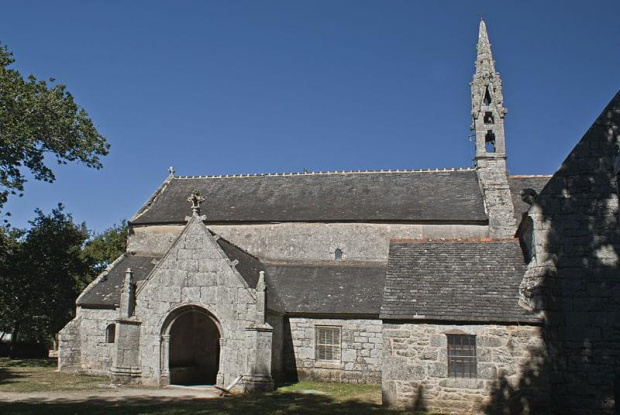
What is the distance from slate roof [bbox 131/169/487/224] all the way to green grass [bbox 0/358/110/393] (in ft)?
27.8

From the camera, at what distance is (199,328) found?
2325cm

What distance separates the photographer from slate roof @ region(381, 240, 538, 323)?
49.9 feet

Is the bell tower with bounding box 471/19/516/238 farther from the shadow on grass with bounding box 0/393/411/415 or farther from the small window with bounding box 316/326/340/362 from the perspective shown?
the shadow on grass with bounding box 0/393/411/415

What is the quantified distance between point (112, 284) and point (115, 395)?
9313 mm

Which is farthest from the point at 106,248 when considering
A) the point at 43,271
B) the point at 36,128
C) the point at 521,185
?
the point at 521,185

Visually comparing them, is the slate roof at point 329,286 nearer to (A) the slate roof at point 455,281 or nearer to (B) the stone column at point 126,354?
(A) the slate roof at point 455,281

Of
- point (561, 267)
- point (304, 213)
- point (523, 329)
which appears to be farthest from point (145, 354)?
point (561, 267)

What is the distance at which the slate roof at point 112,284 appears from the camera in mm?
24880

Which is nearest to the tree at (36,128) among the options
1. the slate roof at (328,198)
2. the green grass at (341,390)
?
the slate roof at (328,198)

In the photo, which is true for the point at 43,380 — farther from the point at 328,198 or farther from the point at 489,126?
the point at 489,126

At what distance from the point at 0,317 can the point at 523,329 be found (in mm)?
36715

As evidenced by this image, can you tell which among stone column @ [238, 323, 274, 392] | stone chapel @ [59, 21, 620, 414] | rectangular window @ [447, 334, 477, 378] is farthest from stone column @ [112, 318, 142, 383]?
rectangular window @ [447, 334, 477, 378]

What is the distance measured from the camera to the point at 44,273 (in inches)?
1286

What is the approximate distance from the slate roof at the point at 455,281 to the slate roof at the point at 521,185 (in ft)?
32.9
